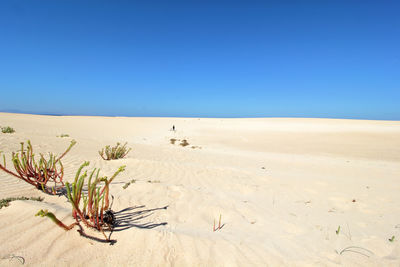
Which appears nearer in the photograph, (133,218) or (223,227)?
(133,218)

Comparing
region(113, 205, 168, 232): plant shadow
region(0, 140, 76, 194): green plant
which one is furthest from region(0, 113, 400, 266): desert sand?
region(0, 140, 76, 194): green plant

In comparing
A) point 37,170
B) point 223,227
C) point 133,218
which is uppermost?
point 37,170

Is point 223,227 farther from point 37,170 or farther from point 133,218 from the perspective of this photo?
point 37,170

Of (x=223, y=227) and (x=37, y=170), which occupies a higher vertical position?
(x=37, y=170)

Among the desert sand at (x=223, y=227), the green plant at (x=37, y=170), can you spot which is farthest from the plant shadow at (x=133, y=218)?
the green plant at (x=37, y=170)

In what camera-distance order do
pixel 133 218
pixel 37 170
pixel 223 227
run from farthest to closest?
pixel 37 170, pixel 223 227, pixel 133 218

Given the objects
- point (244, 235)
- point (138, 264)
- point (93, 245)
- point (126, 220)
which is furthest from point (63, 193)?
point (244, 235)

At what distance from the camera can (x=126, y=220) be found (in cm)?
226

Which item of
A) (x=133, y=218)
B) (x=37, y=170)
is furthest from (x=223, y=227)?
(x=37, y=170)

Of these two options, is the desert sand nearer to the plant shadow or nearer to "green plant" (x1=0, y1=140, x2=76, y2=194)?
the plant shadow

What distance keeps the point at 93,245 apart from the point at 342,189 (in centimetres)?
535

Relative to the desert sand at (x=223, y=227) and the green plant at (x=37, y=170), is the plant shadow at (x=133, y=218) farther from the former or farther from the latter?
the green plant at (x=37, y=170)

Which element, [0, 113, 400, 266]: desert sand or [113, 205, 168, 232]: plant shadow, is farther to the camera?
[113, 205, 168, 232]: plant shadow

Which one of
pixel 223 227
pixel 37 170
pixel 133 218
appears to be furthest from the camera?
pixel 37 170
